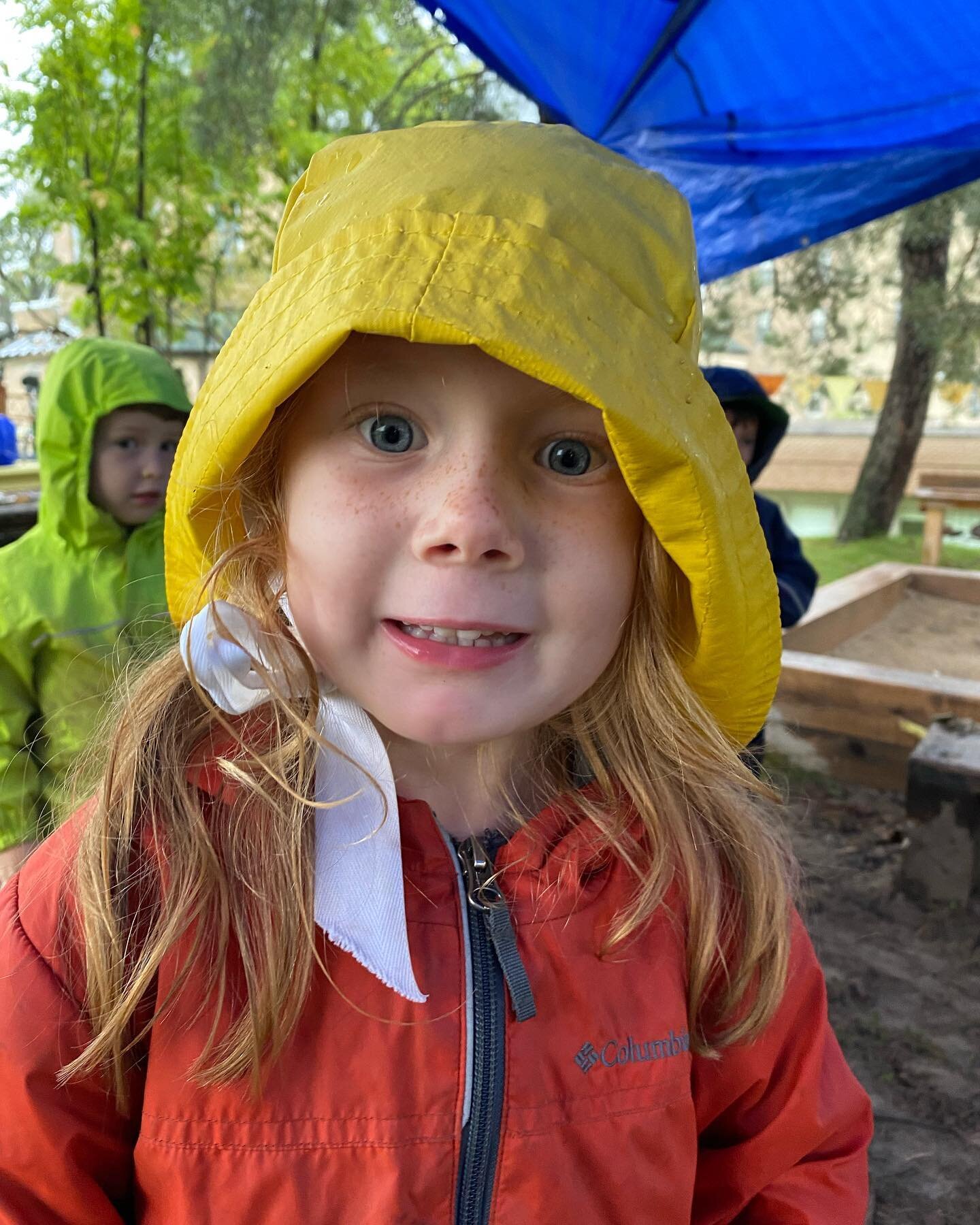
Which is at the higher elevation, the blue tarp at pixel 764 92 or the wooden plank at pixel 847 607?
the blue tarp at pixel 764 92

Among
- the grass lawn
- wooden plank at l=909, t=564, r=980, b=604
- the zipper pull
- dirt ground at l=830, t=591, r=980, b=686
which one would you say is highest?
the zipper pull

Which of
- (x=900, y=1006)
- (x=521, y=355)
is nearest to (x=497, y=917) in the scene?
(x=521, y=355)

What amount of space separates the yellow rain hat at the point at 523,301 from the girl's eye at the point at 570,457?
72mm

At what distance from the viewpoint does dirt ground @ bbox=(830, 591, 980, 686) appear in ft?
19.0

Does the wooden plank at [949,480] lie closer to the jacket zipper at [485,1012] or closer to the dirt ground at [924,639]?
the dirt ground at [924,639]

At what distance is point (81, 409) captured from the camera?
2906 millimetres

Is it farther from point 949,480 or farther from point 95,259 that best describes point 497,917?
point 949,480

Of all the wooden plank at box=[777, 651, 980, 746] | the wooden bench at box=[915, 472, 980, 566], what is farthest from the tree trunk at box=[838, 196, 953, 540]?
the wooden plank at box=[777, 651, 980, 746]

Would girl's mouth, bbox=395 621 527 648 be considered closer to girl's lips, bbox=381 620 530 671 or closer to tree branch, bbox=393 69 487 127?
girl's lips, bbox=381 620 530 671

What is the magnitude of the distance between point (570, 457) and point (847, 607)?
5.58 meters

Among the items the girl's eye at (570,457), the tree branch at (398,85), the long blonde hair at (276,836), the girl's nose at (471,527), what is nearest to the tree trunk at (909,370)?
the tree branch at (398,85)

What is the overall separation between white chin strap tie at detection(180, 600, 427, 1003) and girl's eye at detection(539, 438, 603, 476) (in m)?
0.37

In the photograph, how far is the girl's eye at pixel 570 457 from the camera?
99cm

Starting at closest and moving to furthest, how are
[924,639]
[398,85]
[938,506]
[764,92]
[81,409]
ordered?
[81,409] → [764,92] → [398,85] → [924,639] → [938,506]
